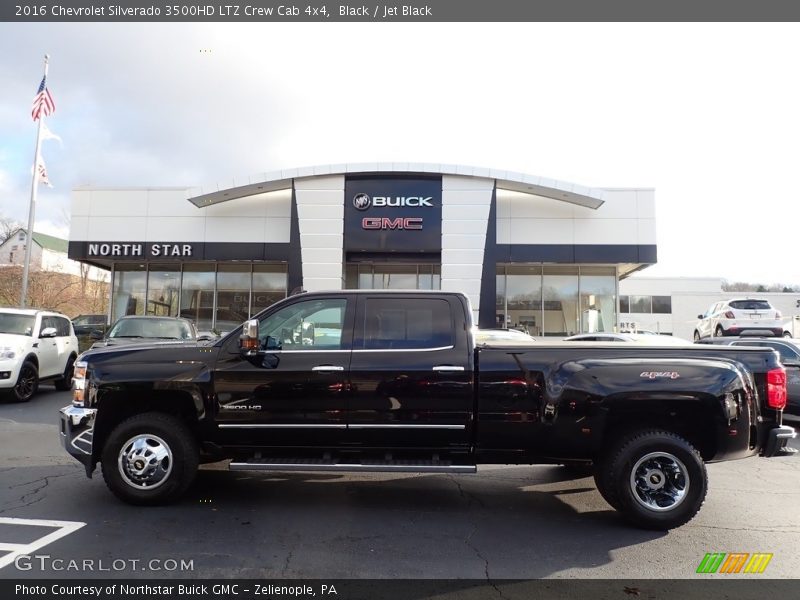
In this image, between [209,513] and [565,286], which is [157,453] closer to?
[209,513]

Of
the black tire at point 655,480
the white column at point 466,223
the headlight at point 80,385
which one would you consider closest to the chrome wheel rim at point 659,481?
the black tire at point 655,480

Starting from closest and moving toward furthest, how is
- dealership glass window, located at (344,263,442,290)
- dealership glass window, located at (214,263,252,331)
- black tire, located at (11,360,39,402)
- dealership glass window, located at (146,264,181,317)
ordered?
1. black tire, located at (11,360,39,402)
2. dealership glass window, located at (344,263,442,290)
3. dealership glass window, located at (214,263,252,331)
4. dealership glass window, located at (146,264,181,317)

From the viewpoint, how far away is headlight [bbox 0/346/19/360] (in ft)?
33.3

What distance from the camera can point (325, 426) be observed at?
4699mm

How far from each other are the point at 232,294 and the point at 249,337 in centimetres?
1702

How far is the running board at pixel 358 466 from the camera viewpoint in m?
4.49

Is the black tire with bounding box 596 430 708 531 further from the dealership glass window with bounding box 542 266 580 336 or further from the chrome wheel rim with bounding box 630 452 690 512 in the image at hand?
the dealership glass window with bounding box 542 266 580 336

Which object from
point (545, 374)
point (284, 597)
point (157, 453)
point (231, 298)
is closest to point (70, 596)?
point (284, 597)

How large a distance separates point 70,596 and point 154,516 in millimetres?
1349

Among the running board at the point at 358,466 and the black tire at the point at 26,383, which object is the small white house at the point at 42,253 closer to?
the black tire at the point at 26,383

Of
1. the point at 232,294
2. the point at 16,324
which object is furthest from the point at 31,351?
the point at 232,294

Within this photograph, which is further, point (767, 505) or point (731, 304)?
point (731, 304)

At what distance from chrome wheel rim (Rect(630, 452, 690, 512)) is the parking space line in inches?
183

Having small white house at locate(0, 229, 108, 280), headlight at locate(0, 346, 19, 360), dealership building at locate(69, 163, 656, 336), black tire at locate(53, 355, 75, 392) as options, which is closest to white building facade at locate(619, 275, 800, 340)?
dealership building at locate(69, 163, 656, 336)
